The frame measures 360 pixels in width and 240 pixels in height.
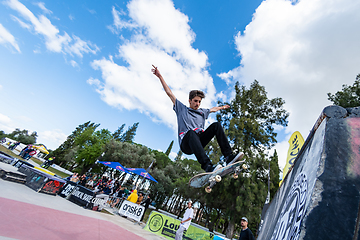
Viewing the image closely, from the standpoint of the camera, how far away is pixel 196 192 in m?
19.9

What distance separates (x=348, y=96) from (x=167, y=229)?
1997 centimetres

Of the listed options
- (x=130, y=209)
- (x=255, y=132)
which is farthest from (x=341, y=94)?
(x=130, y=209)

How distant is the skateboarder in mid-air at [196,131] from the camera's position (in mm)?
3359

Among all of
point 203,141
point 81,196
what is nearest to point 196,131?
point 203,141

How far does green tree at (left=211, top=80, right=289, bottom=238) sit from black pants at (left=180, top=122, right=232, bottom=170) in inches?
458

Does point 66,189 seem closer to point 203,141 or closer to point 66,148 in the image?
point 203,141

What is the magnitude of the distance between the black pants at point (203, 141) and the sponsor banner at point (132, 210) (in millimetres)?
A: 8443

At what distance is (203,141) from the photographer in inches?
151

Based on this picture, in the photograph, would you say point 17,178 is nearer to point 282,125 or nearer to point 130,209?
point 130,209

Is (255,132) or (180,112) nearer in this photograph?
(180,112)

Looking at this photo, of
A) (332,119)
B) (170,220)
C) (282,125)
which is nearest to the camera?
(332,119)

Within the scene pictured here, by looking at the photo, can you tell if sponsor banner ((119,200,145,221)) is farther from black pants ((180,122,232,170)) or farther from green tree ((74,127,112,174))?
green tree ((74,127,112,174))

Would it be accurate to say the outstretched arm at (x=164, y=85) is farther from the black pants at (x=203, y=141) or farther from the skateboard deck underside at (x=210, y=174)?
the skateboard deck underside at (x=210, y=174)

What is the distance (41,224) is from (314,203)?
5.01m
